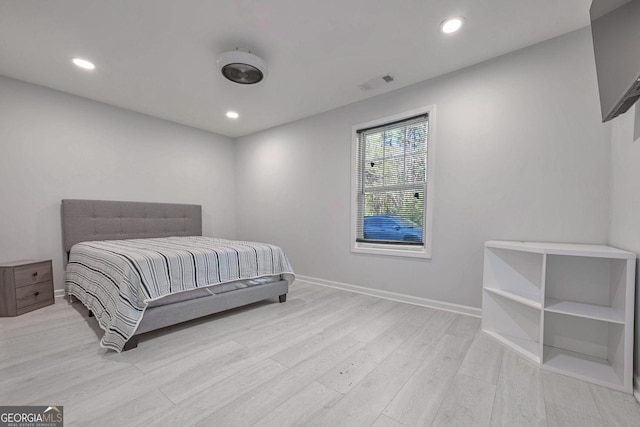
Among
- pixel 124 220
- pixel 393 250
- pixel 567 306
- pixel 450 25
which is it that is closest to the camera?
pixel 567 306

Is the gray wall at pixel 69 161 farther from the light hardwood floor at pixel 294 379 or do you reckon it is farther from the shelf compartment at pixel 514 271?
the shelf compartment at pixel 514 271

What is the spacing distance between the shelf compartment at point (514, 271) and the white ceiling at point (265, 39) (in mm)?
1827

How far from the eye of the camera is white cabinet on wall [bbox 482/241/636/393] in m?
1.59

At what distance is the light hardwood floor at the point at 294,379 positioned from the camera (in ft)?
4.27

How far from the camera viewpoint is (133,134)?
3.82 meters

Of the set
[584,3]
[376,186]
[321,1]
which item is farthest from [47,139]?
[584,3]

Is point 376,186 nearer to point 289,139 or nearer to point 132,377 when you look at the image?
point 289,139

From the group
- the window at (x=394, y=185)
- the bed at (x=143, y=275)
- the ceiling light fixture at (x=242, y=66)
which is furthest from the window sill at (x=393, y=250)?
the ceiling light fixture at (x=242, y=66)

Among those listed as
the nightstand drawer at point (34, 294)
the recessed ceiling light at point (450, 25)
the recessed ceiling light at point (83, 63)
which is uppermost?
the recessed ceiling light at point (450, 25)

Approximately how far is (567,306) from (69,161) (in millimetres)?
5310

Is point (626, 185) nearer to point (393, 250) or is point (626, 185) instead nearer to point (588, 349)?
point (588, 349)

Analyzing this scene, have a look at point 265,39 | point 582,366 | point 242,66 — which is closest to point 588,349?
point 582,366

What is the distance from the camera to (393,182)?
321 centimetres

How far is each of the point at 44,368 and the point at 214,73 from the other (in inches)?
111
